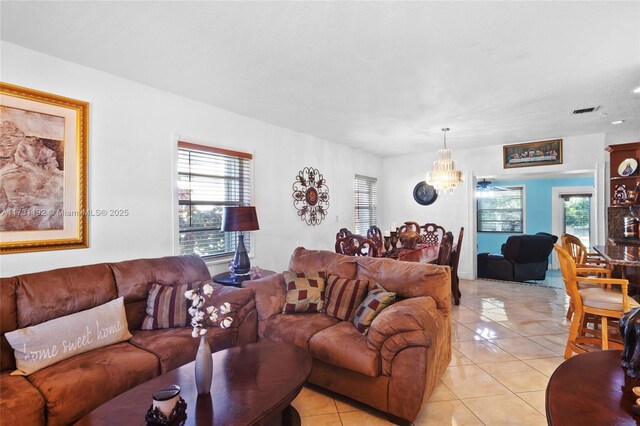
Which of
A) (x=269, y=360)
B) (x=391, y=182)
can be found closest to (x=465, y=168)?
(x=391, y=182)

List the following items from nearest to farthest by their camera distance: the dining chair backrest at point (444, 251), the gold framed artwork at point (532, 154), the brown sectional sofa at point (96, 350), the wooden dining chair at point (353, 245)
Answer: the brown sectional sofa at point (96, 350), the wooden dining chair at point (353, 245), the dining chair backrest at point (444, 251), the gold framed artwork at point (532, 154)

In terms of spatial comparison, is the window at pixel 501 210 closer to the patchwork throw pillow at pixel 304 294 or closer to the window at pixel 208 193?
the window at pixel 208 193

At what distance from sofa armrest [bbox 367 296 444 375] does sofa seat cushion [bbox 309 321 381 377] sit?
6cm

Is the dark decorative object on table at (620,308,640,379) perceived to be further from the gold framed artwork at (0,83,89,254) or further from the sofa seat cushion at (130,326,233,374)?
the gold framed artwork at (0,83,89,254)

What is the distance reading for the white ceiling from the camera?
199cm

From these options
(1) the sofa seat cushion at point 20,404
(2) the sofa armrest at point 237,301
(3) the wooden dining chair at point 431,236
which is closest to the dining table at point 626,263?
(3) the wooden dining chair at point 431,236

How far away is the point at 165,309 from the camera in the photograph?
2527 millimetres

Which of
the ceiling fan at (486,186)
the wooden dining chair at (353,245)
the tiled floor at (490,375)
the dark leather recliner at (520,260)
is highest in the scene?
the ceiling fan at (486,186)

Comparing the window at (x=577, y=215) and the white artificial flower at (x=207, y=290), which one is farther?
the window at (x=577, y=215)

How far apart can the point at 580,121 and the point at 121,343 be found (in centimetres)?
579

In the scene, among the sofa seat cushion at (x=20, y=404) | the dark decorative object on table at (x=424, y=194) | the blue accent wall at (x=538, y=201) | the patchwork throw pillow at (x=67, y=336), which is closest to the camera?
the sofa seat cushion at (x=20, y=404)

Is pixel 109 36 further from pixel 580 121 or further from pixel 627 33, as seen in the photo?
pixel 580 121

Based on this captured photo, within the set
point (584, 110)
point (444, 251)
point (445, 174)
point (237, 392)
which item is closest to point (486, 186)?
point (445, 174)

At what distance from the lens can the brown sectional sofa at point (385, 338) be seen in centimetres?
203
